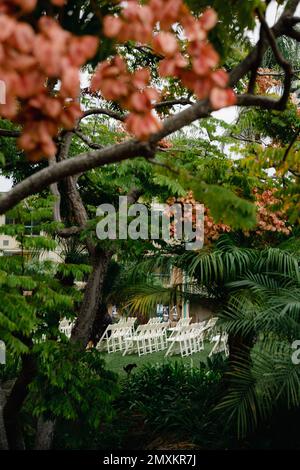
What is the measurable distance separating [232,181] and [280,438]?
343cm

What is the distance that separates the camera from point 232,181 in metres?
7.80

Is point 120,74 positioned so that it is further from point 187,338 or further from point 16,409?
point 187,338

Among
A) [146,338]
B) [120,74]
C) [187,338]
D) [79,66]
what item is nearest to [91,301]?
[120,74]

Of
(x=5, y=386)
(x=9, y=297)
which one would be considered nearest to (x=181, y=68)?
(x=9, y=297)

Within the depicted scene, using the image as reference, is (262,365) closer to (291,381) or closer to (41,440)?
(291,381)

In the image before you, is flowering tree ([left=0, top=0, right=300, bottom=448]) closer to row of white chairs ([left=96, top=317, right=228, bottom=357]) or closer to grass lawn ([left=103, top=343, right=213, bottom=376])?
grass lawn ([left=103, top=343, right=213, bottom=376])

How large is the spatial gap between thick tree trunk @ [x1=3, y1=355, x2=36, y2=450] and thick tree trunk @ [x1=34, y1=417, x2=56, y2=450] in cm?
47

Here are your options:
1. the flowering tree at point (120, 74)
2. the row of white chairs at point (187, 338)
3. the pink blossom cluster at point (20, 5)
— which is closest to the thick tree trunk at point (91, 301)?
the flowering tree at point (120, 74)

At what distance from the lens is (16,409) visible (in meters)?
7.03

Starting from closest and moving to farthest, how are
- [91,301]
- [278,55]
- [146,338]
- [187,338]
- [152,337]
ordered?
[278,55] → [91,301] → [187,338] → [146,338] → [152,337]

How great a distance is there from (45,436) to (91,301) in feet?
6.37

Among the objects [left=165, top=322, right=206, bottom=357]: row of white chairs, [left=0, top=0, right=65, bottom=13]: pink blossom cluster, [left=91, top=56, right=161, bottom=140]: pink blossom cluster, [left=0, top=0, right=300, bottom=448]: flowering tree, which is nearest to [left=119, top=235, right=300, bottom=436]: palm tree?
[left=0, top=0, right=300, bottom=448]: flowering tree

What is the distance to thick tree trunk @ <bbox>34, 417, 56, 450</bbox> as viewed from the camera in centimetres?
745

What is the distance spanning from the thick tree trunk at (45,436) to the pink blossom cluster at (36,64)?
6.33 metres
